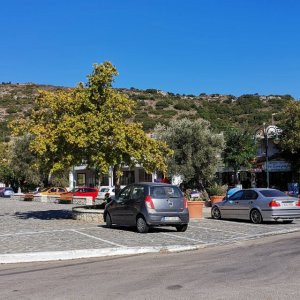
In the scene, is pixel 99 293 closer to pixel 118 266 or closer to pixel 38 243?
pixel 118 266

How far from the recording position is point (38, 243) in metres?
13.9

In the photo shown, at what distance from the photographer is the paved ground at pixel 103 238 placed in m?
12.2

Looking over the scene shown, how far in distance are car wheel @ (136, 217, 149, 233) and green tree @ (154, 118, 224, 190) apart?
17.0 metres

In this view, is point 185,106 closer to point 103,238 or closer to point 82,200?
point 82,200

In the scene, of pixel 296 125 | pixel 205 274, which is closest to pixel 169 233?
pixel 205 274

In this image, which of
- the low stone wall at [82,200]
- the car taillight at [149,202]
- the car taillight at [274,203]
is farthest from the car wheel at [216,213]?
the low stone wall at [82,200]

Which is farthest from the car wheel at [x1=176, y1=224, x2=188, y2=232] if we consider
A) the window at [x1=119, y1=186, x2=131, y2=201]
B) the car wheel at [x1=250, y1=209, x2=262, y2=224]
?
the car wheel at [x1=250, y1=209, x2=262, y2=224]

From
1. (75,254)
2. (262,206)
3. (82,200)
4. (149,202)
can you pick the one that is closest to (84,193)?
(82,200)

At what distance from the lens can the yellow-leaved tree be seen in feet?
65.9

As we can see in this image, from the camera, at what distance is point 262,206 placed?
65.2 ft

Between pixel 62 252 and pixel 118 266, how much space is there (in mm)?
2029

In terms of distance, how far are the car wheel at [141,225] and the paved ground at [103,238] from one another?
250 mm

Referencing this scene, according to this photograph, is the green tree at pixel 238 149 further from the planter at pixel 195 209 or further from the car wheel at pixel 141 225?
the car wheel at pixel 141 225

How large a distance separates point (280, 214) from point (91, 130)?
26.6 feet
